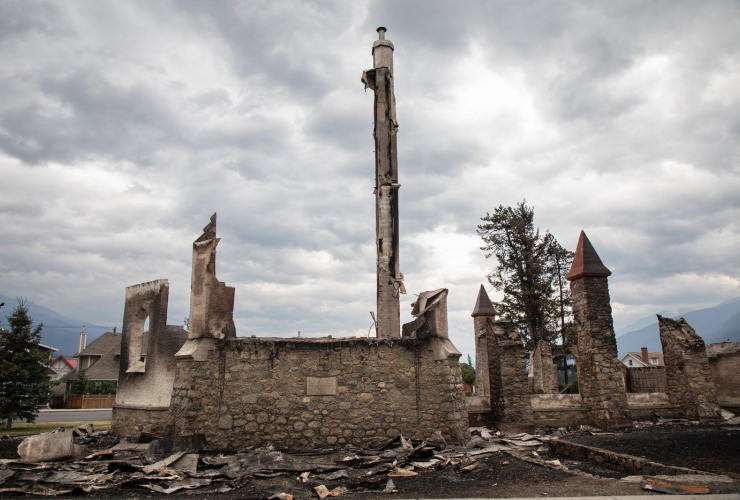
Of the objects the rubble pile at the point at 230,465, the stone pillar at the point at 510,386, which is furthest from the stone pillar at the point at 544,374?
the rubble pile at the point at 230,465

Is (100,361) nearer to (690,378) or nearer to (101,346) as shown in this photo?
(101,346)

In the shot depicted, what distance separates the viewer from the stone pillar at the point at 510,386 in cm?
1389

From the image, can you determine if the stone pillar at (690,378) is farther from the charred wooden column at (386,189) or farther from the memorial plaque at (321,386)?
the memorial plaque at (321,386)

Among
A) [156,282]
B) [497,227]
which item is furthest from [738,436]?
[497,227]

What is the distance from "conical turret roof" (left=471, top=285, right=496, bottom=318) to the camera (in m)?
23.9

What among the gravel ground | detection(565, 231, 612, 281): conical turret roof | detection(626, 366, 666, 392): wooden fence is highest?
detection(565, 231, 612, 281): conical turret roof

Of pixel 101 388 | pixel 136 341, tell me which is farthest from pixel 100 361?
pixel 136 341

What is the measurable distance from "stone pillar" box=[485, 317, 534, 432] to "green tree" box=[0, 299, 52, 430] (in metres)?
17.0

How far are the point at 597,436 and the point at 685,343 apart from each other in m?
6.18

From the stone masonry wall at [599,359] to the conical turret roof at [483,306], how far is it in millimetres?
7713

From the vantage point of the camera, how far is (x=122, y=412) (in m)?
13.0

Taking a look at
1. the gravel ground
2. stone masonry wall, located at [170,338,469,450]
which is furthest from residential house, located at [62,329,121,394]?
the gravel ground

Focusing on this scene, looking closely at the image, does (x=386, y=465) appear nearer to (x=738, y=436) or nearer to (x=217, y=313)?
(x=217, y=313)

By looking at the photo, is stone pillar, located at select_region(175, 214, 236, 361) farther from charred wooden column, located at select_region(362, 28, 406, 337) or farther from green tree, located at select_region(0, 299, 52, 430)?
green tree, located at select_region(0, 299, 52, 430)
